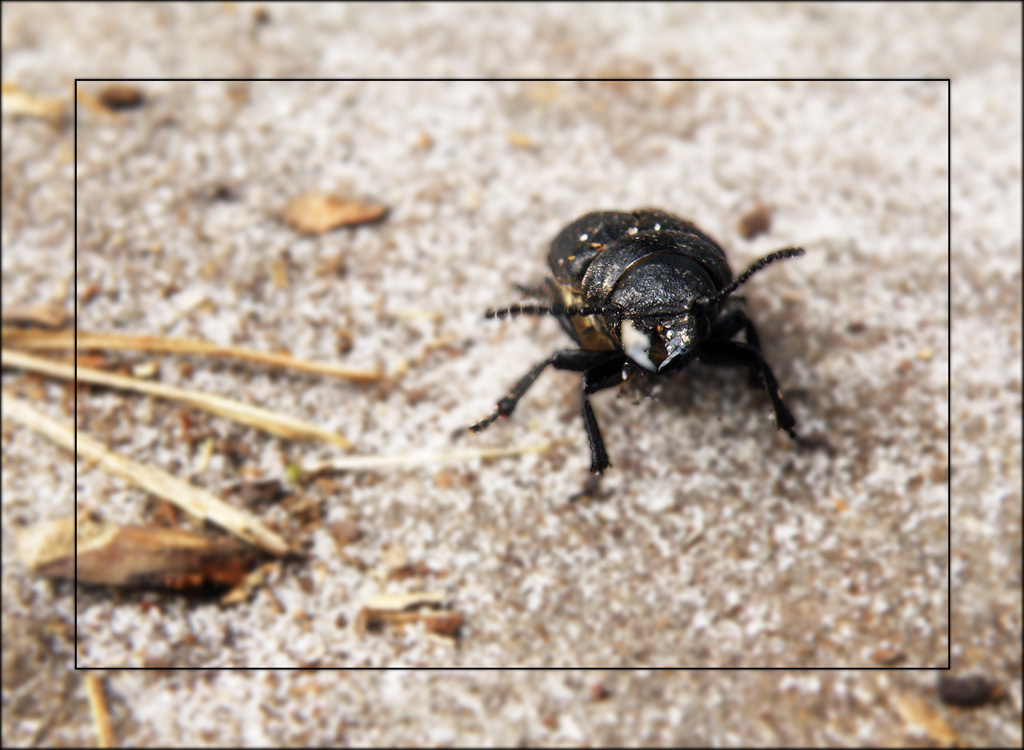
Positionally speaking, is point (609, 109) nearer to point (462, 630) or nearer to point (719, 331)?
point (719, 331)

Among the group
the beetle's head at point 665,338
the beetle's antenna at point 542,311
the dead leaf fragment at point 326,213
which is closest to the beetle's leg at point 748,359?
the beetle's head at point 665,338

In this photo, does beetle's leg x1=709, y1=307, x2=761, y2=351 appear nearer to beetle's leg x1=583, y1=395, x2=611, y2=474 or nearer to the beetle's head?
the beetle's head

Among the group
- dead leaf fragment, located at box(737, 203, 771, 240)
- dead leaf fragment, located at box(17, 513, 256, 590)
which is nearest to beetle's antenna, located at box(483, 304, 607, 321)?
dead leaf fragment, located at box(737, 203, 771, 240)

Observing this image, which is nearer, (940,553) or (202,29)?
(940,553)

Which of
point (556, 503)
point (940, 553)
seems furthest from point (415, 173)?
point (940, 553)

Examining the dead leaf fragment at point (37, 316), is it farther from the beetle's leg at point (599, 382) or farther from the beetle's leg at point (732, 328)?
the beetle's leg at point (732, 328)

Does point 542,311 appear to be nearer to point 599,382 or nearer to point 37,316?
point 599,382
